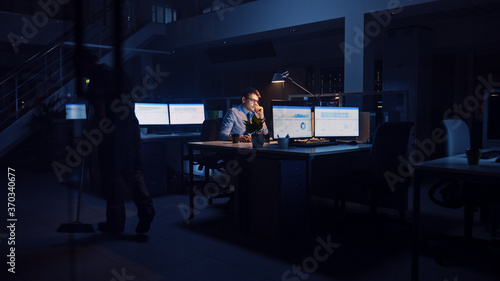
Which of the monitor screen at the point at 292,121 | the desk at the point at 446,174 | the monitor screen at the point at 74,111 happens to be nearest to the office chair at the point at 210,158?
the monitor screen at the point at 292,121

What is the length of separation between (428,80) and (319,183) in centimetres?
410

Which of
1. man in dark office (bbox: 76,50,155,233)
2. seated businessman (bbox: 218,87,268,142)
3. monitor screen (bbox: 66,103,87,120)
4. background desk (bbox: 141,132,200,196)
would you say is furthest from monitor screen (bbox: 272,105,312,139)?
monitor screen (bbox: 66,103,87,120)

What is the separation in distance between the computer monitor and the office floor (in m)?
0.76

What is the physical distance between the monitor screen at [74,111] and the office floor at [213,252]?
3.10 meters

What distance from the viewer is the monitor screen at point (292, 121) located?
340 centimetres

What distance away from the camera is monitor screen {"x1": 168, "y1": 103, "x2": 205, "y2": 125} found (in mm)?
5449

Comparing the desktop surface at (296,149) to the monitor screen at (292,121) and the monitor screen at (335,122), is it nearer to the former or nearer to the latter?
the monitor screen at (292,121)

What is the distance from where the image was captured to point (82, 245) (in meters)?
2.92

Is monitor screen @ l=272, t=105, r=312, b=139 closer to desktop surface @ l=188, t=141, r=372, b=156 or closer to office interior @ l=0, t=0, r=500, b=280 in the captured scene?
office interior @ l=0, t=0, r=500, b=280

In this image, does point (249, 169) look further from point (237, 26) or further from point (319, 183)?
point (237, 26)

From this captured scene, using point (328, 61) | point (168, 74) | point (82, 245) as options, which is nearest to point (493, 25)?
point (328, 61)

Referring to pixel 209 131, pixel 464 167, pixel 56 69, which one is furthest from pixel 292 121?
pixel 56 69

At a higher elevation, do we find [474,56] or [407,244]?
[474,56]

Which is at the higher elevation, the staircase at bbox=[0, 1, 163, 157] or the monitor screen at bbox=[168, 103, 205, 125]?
the staircase at bbox=[0, 1, 163, 157]
